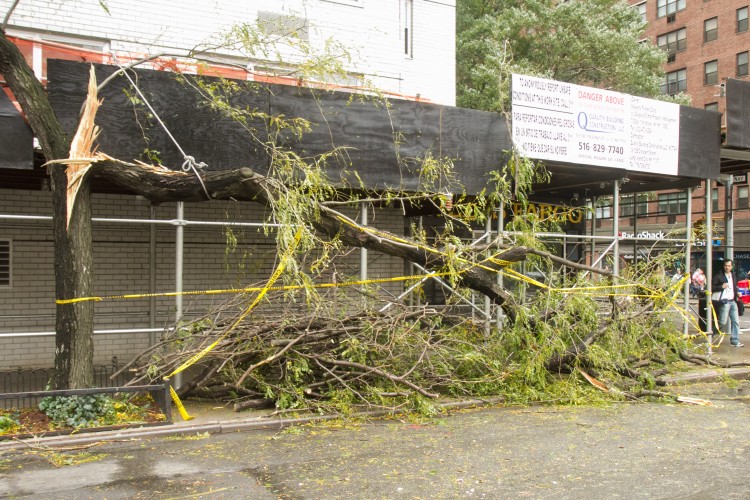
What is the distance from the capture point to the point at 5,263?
407 inches

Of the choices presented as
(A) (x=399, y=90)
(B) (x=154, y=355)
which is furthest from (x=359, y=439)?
(A) (x=399, y=90)

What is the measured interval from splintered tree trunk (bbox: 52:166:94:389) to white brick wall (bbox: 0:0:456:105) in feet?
9.63

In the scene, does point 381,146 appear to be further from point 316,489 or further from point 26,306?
point 26,306

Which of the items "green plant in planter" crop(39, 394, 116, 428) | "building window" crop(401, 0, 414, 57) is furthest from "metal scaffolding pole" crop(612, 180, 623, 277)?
"green plant in planter" crop(39, 394, 116, 428)

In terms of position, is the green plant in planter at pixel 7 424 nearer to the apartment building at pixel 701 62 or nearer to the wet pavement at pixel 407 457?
the wet pavement at pixel 407 457

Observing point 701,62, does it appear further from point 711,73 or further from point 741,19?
point 741,19

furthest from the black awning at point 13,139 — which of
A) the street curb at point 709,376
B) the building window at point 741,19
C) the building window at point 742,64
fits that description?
the building window at point 741,19

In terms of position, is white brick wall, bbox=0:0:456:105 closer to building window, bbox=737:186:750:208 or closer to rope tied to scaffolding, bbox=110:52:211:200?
rope tied to scaffolding, bbox=110:52:211:200

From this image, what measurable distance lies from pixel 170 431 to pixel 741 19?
148 feet

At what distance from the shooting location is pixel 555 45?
83.6ft

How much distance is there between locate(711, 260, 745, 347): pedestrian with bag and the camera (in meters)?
13.7

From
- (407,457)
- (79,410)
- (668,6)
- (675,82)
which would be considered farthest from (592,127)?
(668,6)

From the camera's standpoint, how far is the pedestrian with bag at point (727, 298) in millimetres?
13672

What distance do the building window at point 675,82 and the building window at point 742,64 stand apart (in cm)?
436
